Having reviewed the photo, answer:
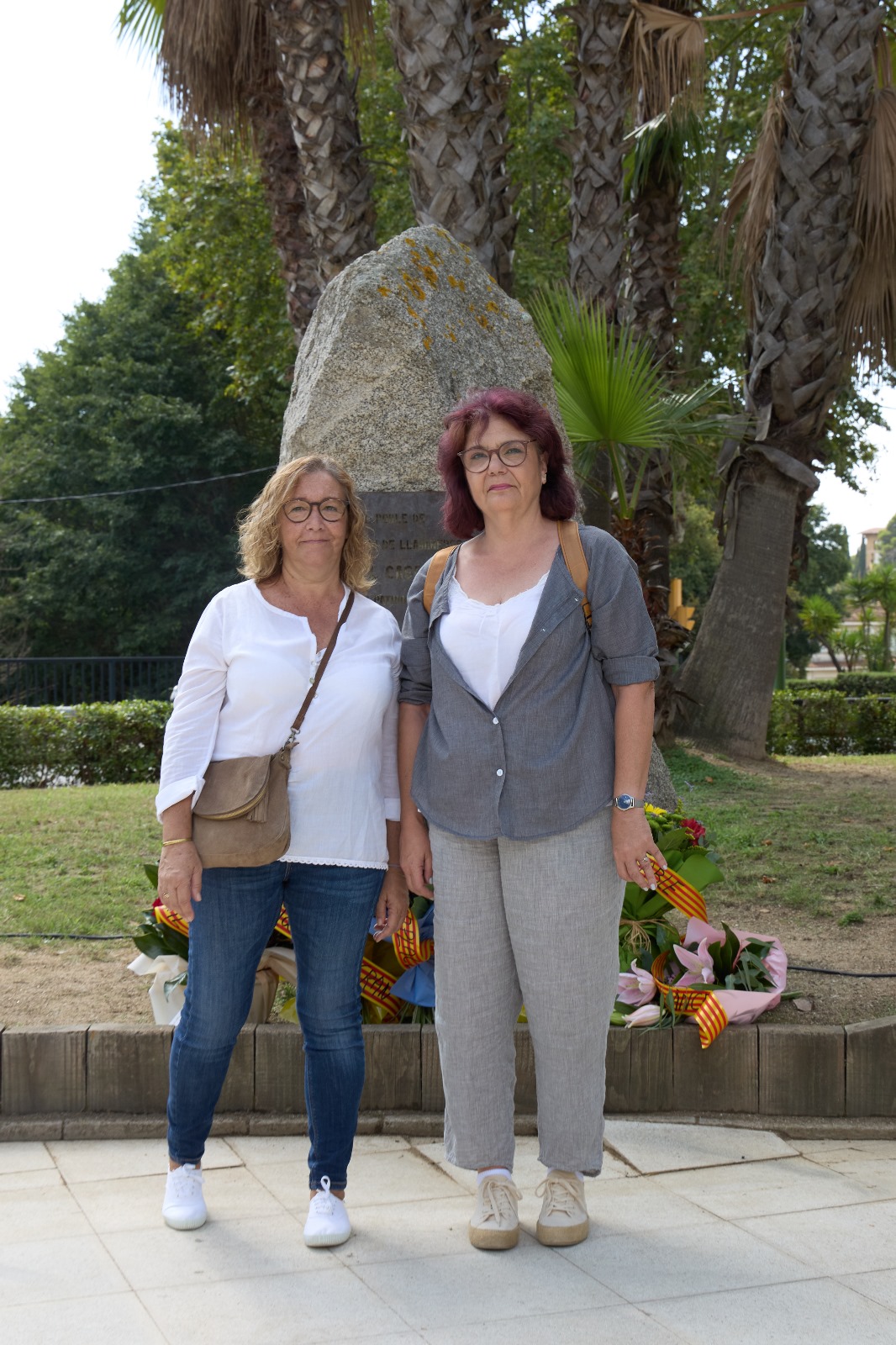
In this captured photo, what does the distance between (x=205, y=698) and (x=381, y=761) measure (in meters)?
0.43

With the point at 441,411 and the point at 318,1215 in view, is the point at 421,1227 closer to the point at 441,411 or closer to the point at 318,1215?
the point at 318,1215

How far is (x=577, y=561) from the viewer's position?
2805 mm

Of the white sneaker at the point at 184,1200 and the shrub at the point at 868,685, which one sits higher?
the shrub at the point at 868,685

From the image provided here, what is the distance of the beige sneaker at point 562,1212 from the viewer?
274 cm

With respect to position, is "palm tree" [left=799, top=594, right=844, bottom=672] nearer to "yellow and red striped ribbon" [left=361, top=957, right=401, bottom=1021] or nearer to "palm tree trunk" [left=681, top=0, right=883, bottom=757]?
"palm tree trunk" [left=681, top=0, right=883, bottom=757]

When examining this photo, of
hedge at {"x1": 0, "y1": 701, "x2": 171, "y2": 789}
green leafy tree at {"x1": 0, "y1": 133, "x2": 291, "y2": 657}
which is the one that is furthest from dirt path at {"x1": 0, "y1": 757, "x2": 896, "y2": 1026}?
green leafy tree at {"x1": 0, "y1": 133, "x2": 291, "y2": 657}

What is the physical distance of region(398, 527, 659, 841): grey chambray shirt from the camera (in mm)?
2682

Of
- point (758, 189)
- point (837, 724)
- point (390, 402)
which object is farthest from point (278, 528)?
point (837, 724)

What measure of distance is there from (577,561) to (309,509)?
0.62 meters

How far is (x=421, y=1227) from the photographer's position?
9.34 ft

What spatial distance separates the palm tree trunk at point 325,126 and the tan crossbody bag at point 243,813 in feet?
25.8

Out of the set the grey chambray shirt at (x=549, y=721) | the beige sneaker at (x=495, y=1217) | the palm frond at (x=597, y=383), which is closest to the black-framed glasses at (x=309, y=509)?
the grey chambray shirt at (x=549, y=721)

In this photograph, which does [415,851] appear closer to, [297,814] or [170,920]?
[297,814]

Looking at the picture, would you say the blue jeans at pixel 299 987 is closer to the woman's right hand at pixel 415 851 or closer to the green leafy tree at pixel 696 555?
the woman's right hand at pixel 415 851
